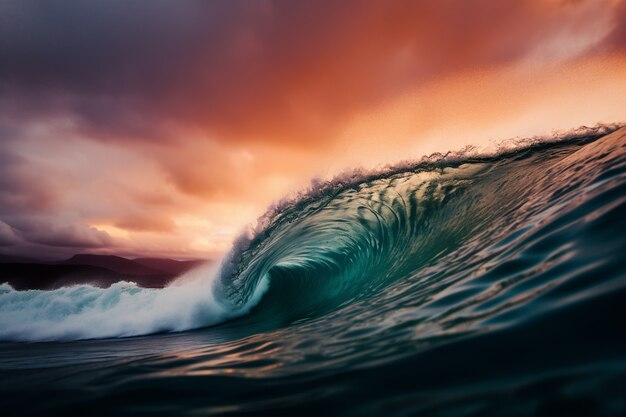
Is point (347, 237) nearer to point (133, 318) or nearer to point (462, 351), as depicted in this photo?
point (133, 318)

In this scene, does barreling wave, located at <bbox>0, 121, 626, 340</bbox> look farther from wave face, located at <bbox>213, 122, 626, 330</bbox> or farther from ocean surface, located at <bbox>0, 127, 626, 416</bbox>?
ocean surface, located at <bbox>0, 127, 626, 416</bbox>

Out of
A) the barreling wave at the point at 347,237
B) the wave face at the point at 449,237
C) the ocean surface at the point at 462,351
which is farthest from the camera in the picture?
the barreling wave at the point at 347,237

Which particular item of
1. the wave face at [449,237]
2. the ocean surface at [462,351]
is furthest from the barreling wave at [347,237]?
the ocean surface at [462,351]

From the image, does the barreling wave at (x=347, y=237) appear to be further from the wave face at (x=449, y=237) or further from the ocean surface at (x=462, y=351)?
the ocean surface at (x=462, y=351)

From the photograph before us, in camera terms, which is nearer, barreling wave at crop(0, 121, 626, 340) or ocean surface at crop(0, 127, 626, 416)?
ocean surface at crop(0, 127, 626, 416)

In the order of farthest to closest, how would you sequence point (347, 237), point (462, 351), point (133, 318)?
point (133, 318)
point (347, 237)
point (462, 351)

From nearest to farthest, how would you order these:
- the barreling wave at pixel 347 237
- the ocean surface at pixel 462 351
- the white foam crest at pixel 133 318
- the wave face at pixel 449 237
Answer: the ocean surface at pixel 462 351, the wave face at pixel 449 237, the barreling wave at pixel 347 237, the white foam crest at pixel 133 318

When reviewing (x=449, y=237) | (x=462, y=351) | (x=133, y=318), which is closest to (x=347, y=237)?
(x=449, y=237)

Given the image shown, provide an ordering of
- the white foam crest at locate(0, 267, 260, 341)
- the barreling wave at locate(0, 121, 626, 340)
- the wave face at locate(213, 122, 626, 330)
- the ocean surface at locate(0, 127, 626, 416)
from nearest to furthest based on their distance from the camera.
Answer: the ocean surface at locate(0, 127, 626, 416), the wave face at locate(213, 122, 626, 330), the barreling wave at locate(0, 121, 626, 340), the white foam crest at locate(0, 267, 260, 341)

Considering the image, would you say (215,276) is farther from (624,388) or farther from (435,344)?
(624,388)

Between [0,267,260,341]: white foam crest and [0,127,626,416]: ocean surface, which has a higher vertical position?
[0,127,626,416]: ocean surface

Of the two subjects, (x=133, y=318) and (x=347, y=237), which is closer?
(x=347, y=237)

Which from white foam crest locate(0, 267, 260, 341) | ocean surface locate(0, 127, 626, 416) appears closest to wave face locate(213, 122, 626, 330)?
ocean surface locate(0, 127, 626, 416)

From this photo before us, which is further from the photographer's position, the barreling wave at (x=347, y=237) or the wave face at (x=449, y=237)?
the barreling wave at (x=347, y=237)
